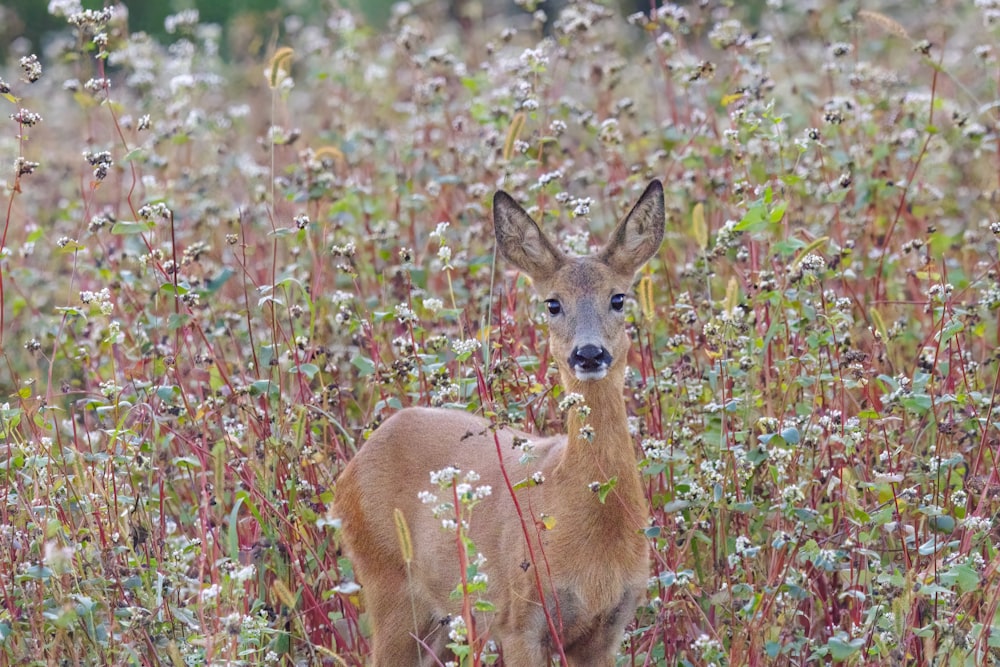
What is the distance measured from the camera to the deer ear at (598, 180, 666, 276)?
526cm

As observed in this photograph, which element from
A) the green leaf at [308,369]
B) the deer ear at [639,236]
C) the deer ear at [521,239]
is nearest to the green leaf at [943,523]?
the deer ear at [639,236]

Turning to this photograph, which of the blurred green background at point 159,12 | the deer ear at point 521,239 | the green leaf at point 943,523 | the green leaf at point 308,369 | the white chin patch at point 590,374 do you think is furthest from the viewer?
the blurred green background at point 159,12

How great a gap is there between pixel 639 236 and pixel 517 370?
0.77 metres

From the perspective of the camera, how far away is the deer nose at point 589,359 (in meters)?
4.73

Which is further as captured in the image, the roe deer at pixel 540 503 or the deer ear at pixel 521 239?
the deer ear at pixel 521 239

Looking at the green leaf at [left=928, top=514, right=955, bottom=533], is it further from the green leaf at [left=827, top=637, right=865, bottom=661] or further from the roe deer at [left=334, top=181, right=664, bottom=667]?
the roe deer at [left=334, top=181, right=664, bottom=667]

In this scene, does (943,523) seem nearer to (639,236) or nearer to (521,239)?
(639,236)

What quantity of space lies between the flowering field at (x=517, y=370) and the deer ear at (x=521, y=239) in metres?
0.18

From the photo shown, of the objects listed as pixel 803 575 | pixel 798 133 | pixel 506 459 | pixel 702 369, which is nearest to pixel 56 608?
pixel 506 459

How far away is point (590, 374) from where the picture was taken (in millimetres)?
4715

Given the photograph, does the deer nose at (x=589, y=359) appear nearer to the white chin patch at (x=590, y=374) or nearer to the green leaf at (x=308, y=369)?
the white chin patch at (x=590, y=374)

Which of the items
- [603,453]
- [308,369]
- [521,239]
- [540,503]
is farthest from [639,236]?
[308,369]

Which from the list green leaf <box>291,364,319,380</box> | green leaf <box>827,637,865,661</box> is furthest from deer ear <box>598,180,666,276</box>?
green leaf <box>827,637,865,661</box>

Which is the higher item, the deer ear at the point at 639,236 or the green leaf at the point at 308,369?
the deer ear at the point at 639,236
